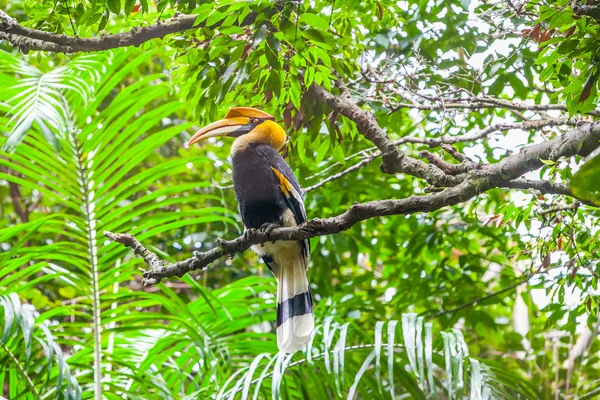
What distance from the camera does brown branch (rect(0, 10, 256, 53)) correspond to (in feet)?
6.57

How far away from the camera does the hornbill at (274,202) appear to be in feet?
8.21

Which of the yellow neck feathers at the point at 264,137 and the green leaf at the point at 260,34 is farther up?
the yellow neck feathers at the point at 264,137

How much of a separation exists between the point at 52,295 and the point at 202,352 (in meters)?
2.49

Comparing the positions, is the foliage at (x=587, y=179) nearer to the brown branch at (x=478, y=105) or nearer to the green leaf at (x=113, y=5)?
the green leaf at (x=113, y=5)

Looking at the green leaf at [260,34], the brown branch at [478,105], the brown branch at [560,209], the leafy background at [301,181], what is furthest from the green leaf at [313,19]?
the brown branch at [560,209]

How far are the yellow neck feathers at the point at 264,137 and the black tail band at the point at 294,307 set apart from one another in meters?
0.63

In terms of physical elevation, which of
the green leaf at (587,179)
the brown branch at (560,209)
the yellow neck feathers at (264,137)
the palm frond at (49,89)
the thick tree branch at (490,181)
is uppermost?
the palm frond at (49,89)

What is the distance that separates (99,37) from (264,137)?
847 millimetres

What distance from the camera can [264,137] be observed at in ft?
8.88

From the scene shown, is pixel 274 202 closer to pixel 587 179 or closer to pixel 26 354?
pixel 26 354

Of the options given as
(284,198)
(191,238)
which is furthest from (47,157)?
(191,238)

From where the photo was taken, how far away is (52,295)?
4.66 metres

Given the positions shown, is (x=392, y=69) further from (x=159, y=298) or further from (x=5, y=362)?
(x=5, y=362)

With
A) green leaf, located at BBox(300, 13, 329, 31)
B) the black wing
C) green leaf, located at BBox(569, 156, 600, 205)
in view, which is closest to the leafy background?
green leaf, located at BBox(300, 13, 329, 31)
